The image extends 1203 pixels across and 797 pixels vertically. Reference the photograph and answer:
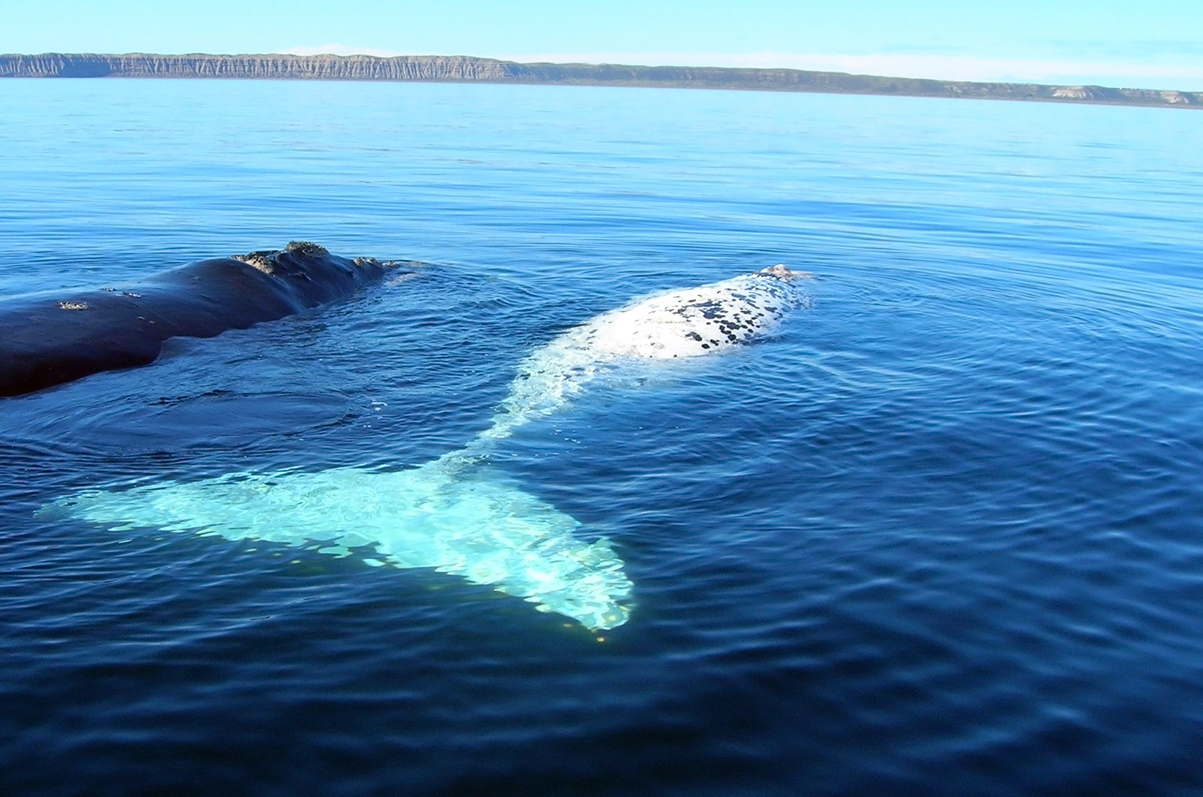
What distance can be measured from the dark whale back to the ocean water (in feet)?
1.47

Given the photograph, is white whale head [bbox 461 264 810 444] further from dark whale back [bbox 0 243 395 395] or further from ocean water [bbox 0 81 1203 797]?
dark whale back [bbox 0 243 395 395]

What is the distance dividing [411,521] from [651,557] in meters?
2.31

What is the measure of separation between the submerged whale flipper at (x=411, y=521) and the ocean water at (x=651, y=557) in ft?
0.34

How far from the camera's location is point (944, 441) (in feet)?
40.4

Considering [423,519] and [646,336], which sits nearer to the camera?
[423,519]

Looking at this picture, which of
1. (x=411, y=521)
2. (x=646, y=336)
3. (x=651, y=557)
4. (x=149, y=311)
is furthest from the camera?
(x=646, y=336)

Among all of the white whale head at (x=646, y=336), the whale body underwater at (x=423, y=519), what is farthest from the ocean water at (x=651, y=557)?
the white whale head at (x=646, y=336)

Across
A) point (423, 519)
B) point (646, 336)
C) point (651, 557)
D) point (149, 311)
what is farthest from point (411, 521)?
point (646, 336)

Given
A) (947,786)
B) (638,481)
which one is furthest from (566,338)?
(947,786)

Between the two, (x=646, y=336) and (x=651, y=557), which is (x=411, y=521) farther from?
(x=646, y=336)

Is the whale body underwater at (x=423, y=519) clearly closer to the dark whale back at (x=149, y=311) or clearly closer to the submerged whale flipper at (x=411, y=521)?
the submerged whale flipper at (x=411, y=521)

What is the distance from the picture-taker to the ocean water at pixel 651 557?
6402 millimetres

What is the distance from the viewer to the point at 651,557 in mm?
9102

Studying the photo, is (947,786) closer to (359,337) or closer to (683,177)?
(359,337)
